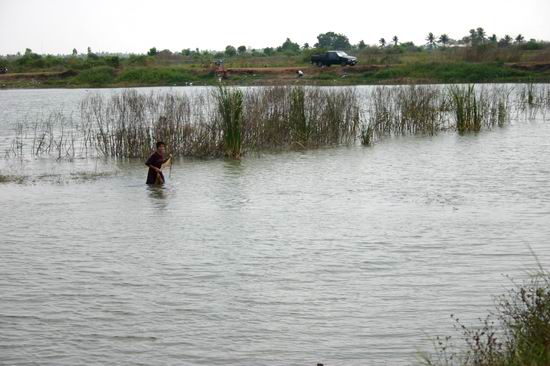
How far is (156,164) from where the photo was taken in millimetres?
18906

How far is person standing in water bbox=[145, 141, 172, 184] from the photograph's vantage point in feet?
61.0

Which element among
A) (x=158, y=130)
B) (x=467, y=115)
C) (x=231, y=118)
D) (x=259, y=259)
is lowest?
(x=259, y=259)

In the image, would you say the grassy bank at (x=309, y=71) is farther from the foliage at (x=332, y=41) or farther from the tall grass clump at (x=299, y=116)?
the foliage at (x=332, y=41)

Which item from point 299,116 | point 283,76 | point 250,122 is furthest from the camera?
point 283,76

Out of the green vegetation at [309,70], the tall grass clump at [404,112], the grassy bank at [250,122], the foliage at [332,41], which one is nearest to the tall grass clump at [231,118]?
the grassy bank at [250,122]

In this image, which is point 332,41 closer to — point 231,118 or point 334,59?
point 334,59

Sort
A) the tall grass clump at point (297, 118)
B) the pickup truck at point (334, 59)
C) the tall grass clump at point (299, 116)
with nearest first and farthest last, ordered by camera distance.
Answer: the tall grass clump at point (297, 118) < the tall grass clump at point (299, 116) < the pickup truck at point (334, 59)

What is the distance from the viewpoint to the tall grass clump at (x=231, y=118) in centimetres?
2250

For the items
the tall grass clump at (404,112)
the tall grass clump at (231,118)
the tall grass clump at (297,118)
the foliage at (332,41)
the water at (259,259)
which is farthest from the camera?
the foliage at (332,41)

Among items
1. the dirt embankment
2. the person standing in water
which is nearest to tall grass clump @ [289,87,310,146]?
the person standing in water

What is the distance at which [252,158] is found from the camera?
24.2m

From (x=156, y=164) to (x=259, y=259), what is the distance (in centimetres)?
732

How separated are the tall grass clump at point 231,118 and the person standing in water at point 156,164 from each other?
3.80 meters

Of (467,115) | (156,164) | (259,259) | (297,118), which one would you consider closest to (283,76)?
(467,115)
